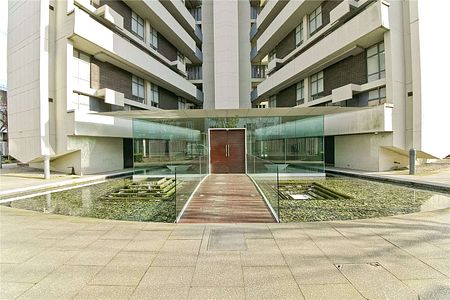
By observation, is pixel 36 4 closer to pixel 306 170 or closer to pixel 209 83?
pixel 306 170

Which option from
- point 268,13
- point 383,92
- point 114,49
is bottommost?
point 383,92

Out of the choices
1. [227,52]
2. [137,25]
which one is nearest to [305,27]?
[227,52]

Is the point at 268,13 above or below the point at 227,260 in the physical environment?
above

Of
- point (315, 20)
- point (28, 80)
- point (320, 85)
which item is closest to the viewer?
point (28, 80)

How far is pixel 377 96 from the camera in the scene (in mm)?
15852

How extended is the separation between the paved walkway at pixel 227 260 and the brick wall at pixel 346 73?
14190mm

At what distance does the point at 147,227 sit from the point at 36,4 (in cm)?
1613

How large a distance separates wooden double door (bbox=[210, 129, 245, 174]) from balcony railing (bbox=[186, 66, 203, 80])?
19609 mm

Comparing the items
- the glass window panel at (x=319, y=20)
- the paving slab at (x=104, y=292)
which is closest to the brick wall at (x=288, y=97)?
the glass window panel at (x=319, y=20)

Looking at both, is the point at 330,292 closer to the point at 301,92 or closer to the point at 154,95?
the point at 301,92

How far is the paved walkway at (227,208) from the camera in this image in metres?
6.05

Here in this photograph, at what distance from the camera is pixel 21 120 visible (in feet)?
49.6

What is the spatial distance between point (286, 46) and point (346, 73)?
986cm

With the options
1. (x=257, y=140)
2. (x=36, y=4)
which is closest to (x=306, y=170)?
(x=257, y=140)
